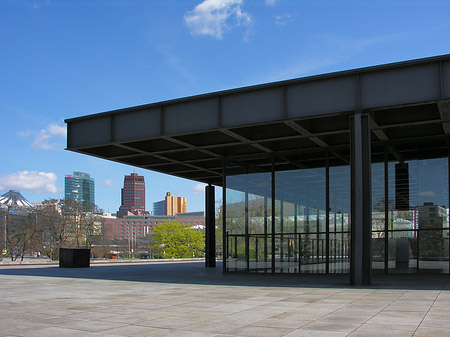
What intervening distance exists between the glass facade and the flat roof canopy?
84 centimetres

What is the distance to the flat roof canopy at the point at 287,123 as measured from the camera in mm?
17203

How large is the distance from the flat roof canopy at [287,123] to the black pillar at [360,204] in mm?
917

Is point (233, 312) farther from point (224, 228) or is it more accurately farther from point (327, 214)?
point (224, 228)

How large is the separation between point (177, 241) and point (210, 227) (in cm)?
4914

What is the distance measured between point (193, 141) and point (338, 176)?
823 cm

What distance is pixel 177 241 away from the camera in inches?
3268

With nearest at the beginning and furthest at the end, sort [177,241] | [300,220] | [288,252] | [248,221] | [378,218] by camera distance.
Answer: [378,218] < [288,252] < [300,220] < [248,221] < [177,241]

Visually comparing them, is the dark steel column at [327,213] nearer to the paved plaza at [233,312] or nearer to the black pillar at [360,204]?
the black pillar at [360,204]

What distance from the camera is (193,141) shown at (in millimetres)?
23344

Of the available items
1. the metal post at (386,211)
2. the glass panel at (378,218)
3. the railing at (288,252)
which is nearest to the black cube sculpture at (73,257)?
the railing at (288,252)

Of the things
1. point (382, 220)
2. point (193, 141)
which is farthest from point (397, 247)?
point (193, 141)

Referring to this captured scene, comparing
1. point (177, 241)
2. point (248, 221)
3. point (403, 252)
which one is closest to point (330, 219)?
point (403, 252)

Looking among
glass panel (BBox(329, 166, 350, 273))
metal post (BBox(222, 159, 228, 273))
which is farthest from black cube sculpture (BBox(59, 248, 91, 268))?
glass panel (BBox(329, 166, 350, 273))

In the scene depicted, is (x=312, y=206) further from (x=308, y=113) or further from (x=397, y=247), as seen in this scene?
(x=308, y=113)
